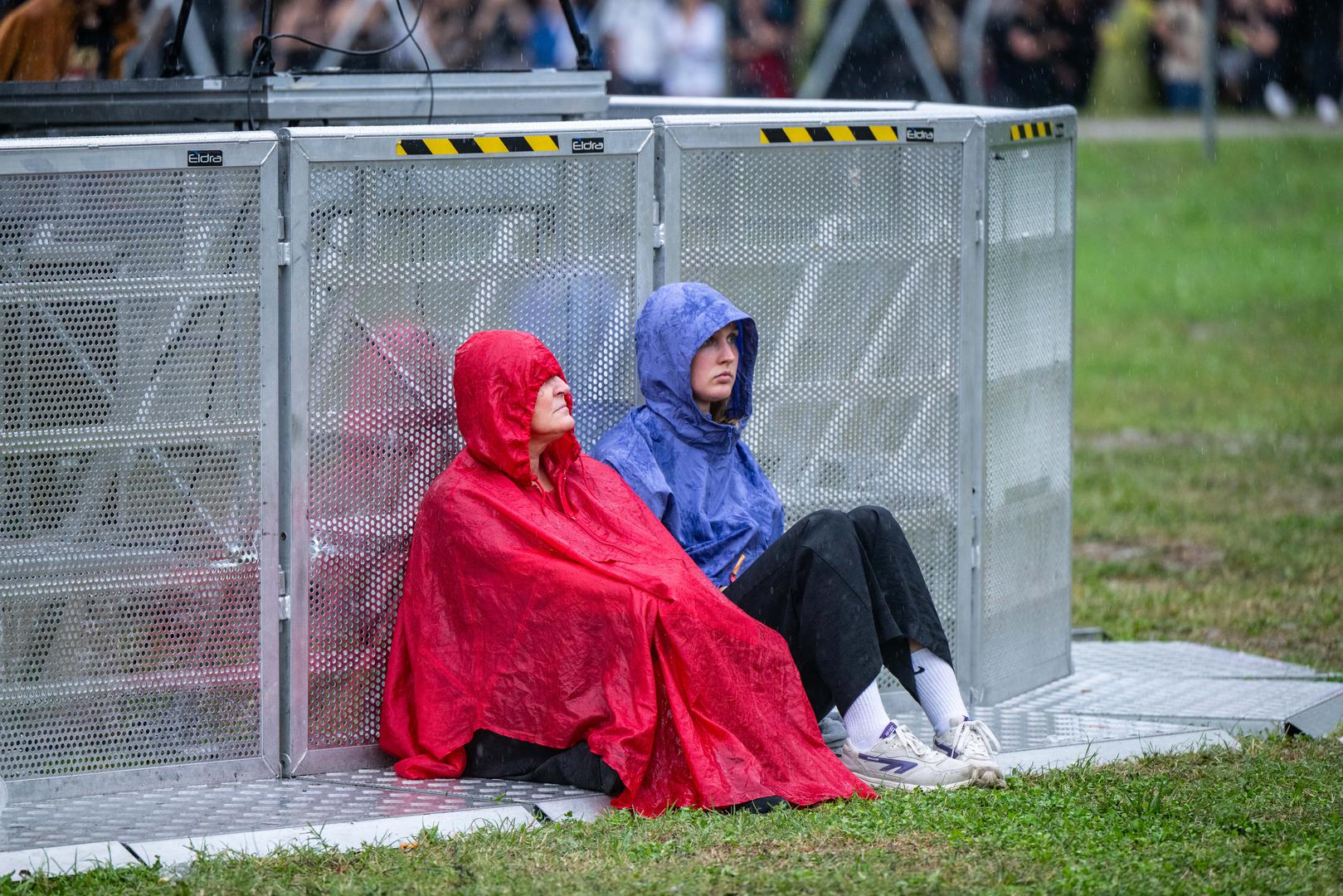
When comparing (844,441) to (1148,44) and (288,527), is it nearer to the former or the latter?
(288,527)

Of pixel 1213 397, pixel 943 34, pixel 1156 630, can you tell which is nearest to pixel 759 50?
pixel 943 34

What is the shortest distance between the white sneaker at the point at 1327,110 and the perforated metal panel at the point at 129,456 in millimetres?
20722

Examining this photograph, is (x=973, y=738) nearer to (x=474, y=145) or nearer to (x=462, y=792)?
(x=462, y=792)

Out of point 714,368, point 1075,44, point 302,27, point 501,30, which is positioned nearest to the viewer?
point 714,368

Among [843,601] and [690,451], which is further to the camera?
[690,451]

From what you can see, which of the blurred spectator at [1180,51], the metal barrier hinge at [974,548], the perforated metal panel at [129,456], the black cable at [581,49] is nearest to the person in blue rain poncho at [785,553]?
the metal barrier hinge at [974,548]

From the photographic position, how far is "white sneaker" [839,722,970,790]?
212 inches

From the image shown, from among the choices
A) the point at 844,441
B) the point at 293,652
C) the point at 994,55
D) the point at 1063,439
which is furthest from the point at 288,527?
the point at 994,55

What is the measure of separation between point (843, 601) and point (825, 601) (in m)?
0.05

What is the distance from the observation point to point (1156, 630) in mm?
7867

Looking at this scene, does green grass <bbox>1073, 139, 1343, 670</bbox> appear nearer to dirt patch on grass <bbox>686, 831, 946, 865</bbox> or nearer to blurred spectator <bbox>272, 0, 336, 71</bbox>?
dirt patch on grass <bbox>686, 831, 946, 865</bbox>

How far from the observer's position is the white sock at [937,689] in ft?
18.1

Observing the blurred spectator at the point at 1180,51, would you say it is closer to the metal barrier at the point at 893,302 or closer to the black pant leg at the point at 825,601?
the metal barrier at the point at 893,302

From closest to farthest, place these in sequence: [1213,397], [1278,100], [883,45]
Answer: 1. [1213,397]
2. [883,45]
3. [1278,100]
